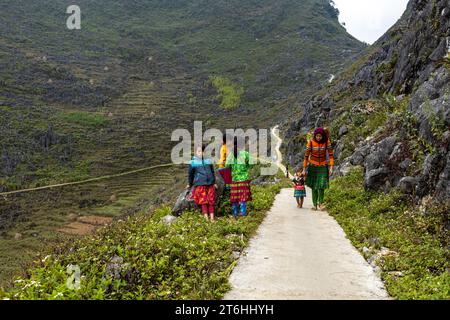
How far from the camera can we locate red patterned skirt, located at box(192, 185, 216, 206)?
1168 cm

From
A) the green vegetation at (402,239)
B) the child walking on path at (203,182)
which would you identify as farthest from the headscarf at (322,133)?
the child walking on path at (203,182)

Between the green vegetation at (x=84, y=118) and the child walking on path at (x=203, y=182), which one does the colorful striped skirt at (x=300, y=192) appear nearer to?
the child walking on path at (x=203, y=182)

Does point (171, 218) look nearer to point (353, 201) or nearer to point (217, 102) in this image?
point (353, 201)

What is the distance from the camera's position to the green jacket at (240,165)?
12227 mm

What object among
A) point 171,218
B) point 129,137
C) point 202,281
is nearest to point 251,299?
point 202,281

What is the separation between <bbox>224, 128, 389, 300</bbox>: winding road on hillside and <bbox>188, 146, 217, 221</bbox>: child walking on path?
62.4 inches

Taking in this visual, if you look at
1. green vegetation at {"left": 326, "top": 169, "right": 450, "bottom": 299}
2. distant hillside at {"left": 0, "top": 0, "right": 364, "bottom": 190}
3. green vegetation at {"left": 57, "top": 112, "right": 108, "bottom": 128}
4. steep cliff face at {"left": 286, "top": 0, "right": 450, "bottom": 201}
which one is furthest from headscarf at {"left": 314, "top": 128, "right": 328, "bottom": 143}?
green vegetation at {"left": 57, "top": 112, "right": 108, "bottom": 128}

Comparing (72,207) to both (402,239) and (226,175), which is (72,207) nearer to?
(226,175)

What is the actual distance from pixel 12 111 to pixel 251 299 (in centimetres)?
8321

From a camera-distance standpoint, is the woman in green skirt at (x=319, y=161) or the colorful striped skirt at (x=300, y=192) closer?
the woman in green skirt at (x=319, y=161)

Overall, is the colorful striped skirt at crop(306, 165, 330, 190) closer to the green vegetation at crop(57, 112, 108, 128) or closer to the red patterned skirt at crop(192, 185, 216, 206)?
the red patterned skirt at crop(192, 185, 216, 206)

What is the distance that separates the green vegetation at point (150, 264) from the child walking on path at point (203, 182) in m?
0.92

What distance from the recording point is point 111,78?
117188 millimetres

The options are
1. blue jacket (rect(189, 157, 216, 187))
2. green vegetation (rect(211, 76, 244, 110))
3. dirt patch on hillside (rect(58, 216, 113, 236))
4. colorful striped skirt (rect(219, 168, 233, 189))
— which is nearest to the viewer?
blue jacket (rect(189, 157, 216, 187))
